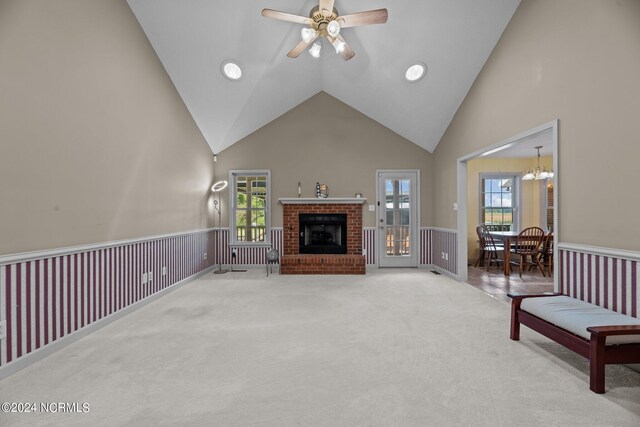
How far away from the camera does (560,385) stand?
194cm

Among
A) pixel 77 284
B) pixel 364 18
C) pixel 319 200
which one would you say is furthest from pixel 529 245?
pixel 77 284

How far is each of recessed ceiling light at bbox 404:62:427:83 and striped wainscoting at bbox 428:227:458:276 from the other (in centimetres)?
264

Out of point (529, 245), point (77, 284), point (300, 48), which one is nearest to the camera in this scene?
point (77, 284)

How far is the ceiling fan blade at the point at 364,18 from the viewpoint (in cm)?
288

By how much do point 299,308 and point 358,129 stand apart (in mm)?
3967

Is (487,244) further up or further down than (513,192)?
further down

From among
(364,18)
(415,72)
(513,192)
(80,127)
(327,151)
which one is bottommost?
(513,192)

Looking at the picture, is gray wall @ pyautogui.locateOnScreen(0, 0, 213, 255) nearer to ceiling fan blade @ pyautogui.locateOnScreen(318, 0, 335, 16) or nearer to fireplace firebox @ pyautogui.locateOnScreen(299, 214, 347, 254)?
ceiling fan blade @ pyautogui.locateOnScreen(318, 0, 335, 16)

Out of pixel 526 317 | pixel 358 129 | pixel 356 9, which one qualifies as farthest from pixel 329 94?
→ pixel 526 317

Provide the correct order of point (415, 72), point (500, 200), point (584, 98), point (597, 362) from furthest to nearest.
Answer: point (500, 200), point (415, 72), point (584, 98), point (597, 362)

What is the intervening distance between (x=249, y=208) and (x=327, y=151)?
2.03m

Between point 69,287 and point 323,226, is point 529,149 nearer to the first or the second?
point 323,226

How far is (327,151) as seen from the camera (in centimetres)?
601

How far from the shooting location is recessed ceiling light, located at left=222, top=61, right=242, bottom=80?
435cm
